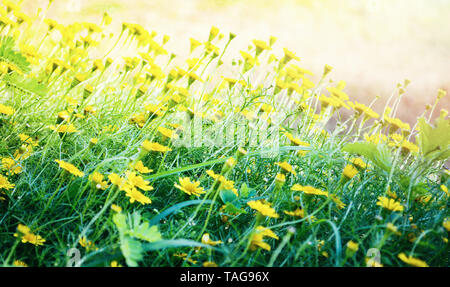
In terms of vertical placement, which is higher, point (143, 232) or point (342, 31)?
point (342, 31)

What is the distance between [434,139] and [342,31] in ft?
12.8

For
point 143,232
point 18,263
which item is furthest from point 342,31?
point 18,263

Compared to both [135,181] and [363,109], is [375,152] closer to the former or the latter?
[363,109]

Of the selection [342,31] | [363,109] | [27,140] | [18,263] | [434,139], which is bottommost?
[18,263]

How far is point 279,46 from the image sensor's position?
452cm

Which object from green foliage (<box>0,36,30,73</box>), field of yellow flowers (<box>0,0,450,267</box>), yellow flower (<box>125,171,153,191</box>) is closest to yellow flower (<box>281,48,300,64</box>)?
field of yellow flowers (<box>0,0,450,267</box>)

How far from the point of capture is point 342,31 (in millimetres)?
4680

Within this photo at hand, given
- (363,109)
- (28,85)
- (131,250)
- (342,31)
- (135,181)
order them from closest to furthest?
(131,250) → (135,181) → (28,85) → (363,109) → (342,31)

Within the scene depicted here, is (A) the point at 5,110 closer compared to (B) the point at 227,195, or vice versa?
(B) the point at 227,195

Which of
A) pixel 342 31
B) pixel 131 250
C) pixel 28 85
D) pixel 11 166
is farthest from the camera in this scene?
pixel 342 31

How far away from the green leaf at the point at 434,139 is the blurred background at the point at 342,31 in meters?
2.80

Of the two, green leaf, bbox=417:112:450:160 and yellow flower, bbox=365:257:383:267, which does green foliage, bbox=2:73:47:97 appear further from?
green leaf, bbox=417:112:450:160
